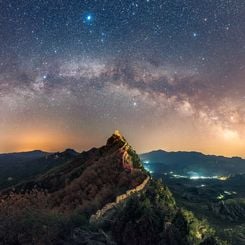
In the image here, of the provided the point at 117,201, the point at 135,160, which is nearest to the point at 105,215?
the point at 117,201

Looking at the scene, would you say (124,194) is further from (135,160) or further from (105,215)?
(135,160)

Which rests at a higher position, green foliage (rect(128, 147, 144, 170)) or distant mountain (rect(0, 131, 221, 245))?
green foliage (rect(128, 147, 144, 170))

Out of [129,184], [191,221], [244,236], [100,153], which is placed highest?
[100,153]

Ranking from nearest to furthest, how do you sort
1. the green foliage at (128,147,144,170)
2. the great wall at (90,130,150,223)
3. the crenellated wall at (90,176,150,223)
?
1. the crenellated wall at (90,176,150,223)
2. the great wall at (90,130,150,223)
3. the green foliage at (128,147,144,170)

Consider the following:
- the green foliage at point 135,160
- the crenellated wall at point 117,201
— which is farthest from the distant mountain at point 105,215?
the green foliage at point 135,160

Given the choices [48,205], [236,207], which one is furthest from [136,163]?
[236,207]

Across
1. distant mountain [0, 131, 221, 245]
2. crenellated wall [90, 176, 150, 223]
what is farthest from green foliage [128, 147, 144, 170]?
crenellated wall [90, 176, 150, 223]

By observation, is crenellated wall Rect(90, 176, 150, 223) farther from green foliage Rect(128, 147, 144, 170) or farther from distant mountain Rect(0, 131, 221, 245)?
green foliage Rect(128, 147, 144, 170)

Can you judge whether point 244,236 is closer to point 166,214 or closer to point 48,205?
point 166,214
